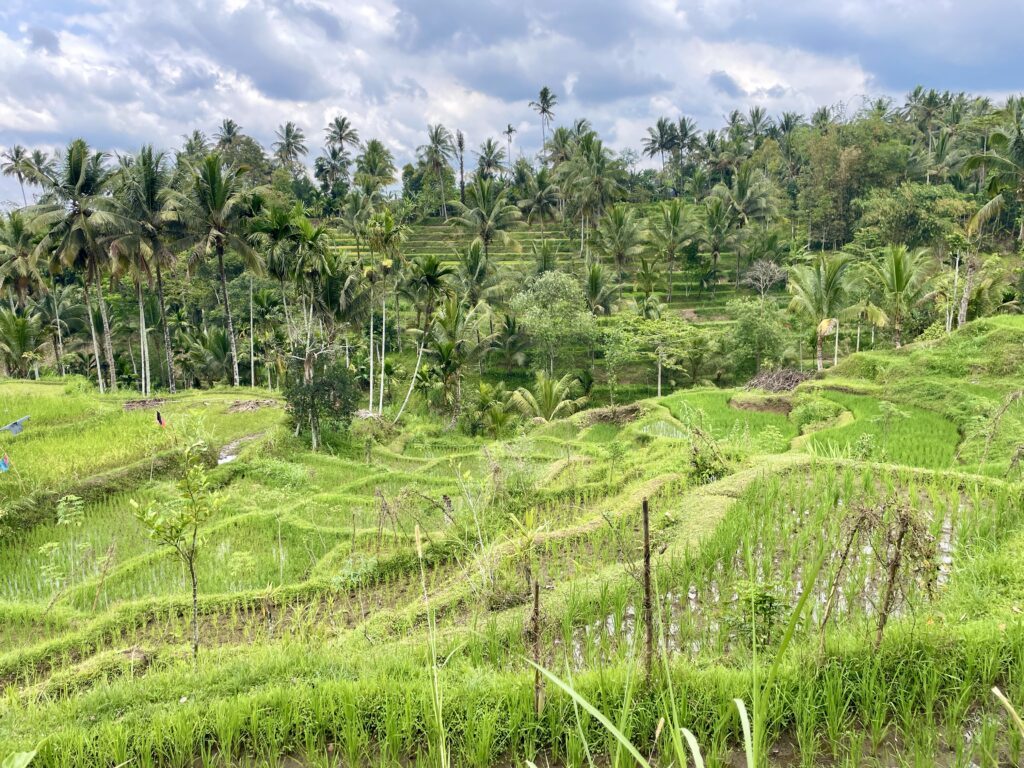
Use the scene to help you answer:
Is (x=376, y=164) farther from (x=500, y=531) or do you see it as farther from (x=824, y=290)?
(x=500, y=531)

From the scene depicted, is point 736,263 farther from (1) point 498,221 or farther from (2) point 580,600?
(2) point 580,600

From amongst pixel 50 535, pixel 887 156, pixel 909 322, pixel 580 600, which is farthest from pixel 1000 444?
pixel 887 156

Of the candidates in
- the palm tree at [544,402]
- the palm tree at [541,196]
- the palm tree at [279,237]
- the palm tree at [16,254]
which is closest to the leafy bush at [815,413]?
the palm tree at [544,402]

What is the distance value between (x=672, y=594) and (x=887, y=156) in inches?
1710

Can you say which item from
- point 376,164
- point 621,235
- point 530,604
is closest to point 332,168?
point 376,164

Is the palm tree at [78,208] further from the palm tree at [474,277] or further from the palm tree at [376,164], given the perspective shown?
the palm tree at [376,164]

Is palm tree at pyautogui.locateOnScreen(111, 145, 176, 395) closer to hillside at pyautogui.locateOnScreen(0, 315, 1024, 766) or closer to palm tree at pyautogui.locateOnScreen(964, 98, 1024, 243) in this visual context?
hillside at pyautogui.locateOnScreen(0, 315, 1024, 766)

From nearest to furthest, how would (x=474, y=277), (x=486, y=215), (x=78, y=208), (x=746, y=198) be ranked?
(x=78, y=208) < (x=474, y=277) < (x=486, y=215) < (x=746, y=198)

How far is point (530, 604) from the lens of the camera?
455cm

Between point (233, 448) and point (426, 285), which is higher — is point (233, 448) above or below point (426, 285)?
below

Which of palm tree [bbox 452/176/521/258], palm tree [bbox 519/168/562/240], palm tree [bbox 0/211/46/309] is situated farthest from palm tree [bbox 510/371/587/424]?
palm tree [bbox 519/168/562/240]

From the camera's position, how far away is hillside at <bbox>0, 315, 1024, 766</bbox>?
3068 mm

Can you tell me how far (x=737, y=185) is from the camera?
3647 cm

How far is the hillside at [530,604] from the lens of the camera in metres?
3.07
